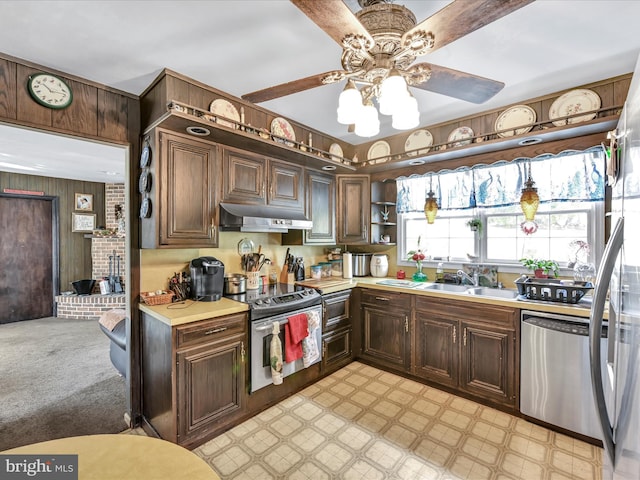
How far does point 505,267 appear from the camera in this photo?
2.98 meters

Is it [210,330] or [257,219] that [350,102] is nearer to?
[257,219]

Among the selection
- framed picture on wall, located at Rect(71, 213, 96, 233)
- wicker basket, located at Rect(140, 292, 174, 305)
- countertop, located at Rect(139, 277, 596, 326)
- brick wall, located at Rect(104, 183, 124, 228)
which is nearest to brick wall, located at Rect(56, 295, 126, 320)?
framed picture on wall, located at Rect(71, 213, 96, 233)

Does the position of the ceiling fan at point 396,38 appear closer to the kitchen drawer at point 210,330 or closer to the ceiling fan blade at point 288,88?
the ceiling fan blade at point 288,88

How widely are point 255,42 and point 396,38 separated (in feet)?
3.08

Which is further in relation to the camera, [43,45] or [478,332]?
[478,332]

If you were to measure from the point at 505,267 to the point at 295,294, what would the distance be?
6.91 feet

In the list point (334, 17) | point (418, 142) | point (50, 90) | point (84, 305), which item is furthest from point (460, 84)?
point (84, 305)

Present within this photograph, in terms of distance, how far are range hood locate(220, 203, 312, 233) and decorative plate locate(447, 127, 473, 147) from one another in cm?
163

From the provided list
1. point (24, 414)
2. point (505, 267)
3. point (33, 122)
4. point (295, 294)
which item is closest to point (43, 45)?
point (33, 122)

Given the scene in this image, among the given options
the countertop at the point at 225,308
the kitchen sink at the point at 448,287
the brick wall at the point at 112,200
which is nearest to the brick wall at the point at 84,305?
the brick wall at the point at 112,200

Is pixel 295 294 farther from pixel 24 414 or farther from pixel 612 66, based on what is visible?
pixel 612 66

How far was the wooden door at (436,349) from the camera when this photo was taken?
2680 mm

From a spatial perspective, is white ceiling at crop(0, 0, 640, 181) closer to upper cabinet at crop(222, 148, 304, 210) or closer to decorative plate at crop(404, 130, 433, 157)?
upper cabinet at crop(222, 148, 304, 210)

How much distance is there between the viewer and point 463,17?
1.09m
